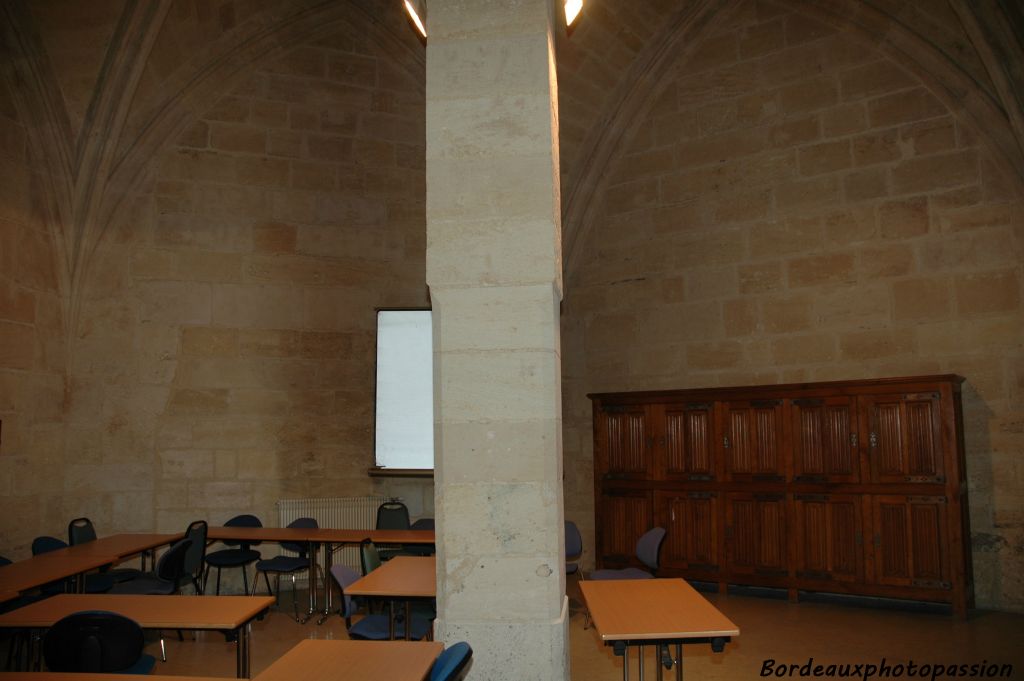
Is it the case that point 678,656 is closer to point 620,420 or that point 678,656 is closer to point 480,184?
point 480,184

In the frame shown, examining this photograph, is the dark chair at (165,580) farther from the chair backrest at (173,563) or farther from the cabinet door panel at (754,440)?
the cabinet door panel at (754,440)

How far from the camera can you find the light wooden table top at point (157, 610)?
376 cm

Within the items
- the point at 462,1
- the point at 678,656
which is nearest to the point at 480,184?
the point at 462,1

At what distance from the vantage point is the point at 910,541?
6465 mm

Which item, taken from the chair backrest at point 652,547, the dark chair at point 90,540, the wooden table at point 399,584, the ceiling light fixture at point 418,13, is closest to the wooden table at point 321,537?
the dark chair at point 90,540

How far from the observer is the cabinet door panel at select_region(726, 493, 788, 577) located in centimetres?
706

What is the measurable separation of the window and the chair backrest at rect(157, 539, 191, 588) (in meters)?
2.93

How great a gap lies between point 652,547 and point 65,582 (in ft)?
13.1

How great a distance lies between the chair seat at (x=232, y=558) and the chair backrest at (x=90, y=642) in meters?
3.49

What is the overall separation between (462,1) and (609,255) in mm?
5267

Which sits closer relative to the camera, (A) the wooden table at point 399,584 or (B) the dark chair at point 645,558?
(A) the wooden table at point 399,584

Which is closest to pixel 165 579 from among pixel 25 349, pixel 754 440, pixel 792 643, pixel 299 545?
pixel 299 545

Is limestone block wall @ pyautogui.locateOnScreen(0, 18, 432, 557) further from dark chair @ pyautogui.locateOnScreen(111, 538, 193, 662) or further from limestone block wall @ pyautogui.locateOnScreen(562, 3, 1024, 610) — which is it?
limestone block wall @ pyautogui.locateOnScreen(562, 3, 1024, 610)

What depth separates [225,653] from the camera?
555 centimetres
